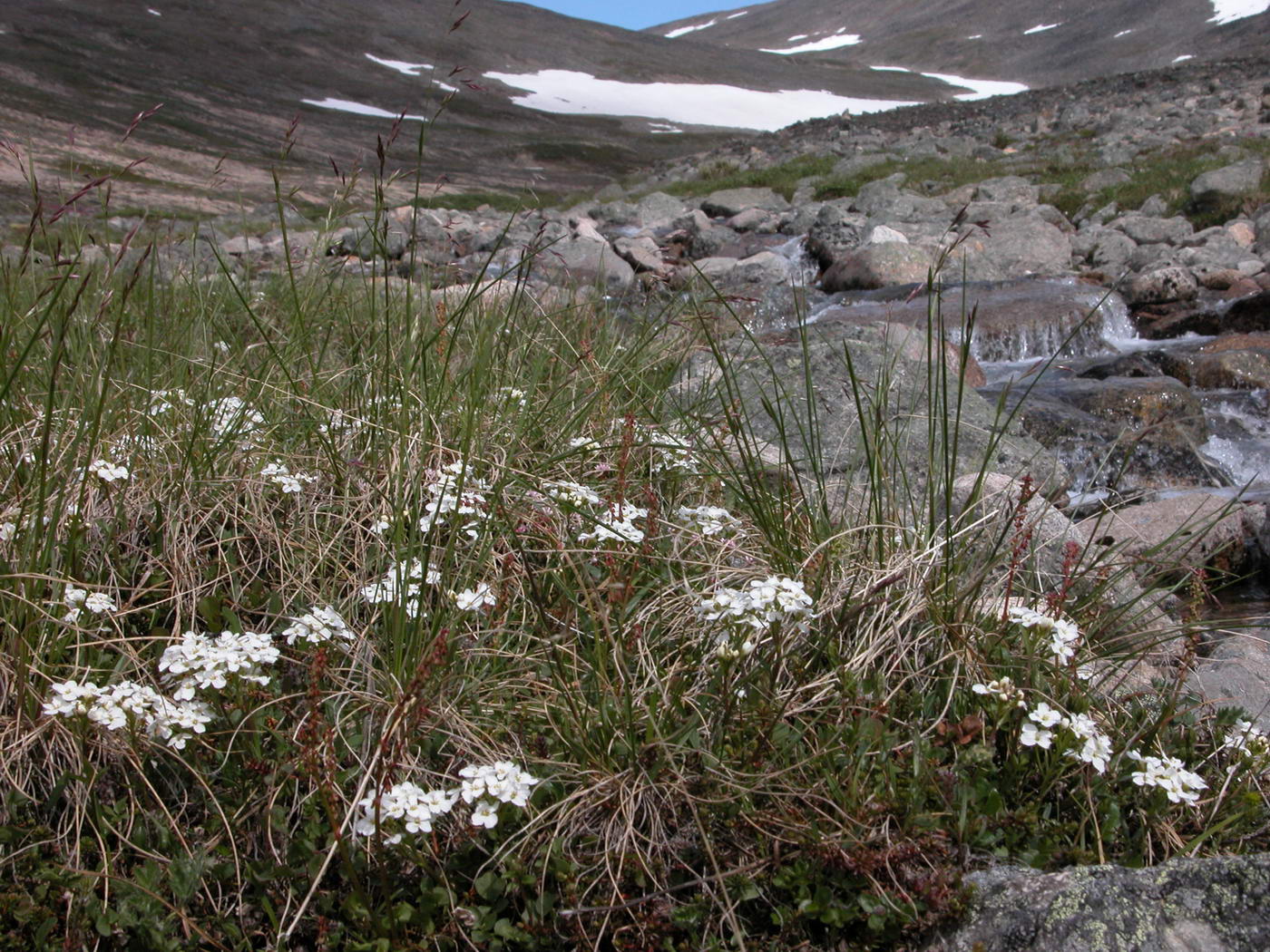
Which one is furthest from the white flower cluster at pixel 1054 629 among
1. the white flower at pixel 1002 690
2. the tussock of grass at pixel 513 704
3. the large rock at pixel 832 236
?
the large rock at pixel 832 236

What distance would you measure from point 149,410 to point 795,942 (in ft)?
7.17

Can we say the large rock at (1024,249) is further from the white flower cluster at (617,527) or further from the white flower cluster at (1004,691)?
the white flower cluster at (1004,691)

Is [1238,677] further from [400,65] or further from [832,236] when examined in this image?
[400,65]

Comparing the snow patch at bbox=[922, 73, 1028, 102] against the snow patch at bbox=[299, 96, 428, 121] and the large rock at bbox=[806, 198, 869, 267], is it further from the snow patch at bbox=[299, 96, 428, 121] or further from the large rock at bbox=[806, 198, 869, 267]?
the large rock at bbox=[806, 198, 869, 267]

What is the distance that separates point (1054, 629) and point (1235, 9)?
90.9 m

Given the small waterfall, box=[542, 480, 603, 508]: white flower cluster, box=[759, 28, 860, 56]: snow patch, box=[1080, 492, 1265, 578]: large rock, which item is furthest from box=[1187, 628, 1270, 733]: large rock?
box=[759, 28, 860, 56]: snow patch

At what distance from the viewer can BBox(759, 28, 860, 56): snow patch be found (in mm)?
98188

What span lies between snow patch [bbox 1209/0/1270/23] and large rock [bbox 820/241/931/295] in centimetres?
7657

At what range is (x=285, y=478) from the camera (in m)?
2.58

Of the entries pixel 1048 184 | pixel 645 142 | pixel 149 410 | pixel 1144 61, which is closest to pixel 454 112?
pixel 645 142

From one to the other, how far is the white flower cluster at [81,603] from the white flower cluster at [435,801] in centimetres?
75

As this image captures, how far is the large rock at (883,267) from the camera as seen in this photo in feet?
36.0

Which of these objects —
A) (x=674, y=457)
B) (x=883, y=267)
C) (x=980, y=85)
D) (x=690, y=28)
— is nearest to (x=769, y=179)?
(x=883, y=267)

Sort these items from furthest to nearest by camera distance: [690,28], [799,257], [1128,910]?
[690,28] < [799,257] < [1128,910]
